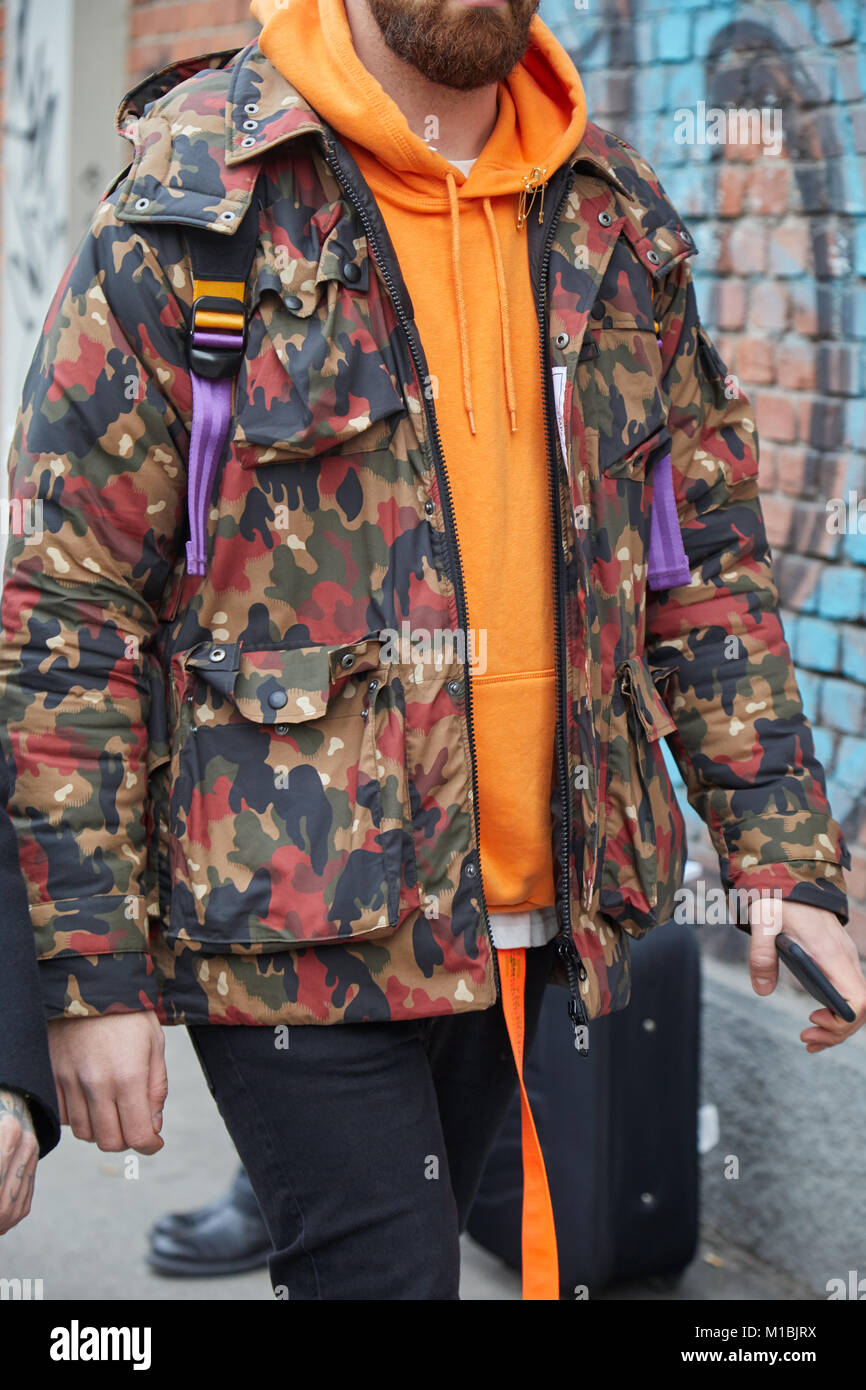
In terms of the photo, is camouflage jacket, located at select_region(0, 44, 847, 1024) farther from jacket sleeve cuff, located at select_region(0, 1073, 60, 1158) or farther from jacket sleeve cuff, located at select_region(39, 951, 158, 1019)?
jacket sleeve cuff, located at select_region(0, 1073, 60, 1158)

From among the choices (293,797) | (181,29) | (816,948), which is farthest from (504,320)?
(181,29)

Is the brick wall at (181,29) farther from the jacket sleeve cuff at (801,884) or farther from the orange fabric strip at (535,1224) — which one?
the orange fabric strip at (535,1224)

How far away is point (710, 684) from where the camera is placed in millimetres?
2318

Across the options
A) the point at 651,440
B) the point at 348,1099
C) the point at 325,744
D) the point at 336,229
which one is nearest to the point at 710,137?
the point at 651,440

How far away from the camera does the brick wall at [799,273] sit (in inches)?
133

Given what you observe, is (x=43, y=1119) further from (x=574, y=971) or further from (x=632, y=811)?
(x=632, y=811)

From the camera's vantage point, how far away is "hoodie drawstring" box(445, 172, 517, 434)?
6.54 feet

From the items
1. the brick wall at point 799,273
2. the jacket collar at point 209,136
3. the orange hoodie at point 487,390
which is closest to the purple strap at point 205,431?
the jacket collar at point 209,136

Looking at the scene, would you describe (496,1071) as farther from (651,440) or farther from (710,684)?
(651,440)

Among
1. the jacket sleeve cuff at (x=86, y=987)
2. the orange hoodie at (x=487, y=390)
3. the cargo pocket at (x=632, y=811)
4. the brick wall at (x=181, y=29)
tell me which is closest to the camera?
the jacket sleeve cuff at (x=86, y=987)

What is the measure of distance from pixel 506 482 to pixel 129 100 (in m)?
0.69

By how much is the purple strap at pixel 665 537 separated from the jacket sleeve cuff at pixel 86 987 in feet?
3.03

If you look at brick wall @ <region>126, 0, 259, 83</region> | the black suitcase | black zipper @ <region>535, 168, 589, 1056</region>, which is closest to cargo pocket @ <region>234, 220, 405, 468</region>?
black zipper @ <region>535, 168, 589, 1056</region>

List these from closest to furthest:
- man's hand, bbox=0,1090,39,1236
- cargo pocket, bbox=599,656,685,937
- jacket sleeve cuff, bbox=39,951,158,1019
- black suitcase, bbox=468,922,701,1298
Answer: man's hand, bbox=0,1090,39,1236, jacket sleeve cuff, bbox=39,951,158,1019, cargo pocket, bbox=599,656,685,937, black suitcase, bbox=468,922,701,1298
